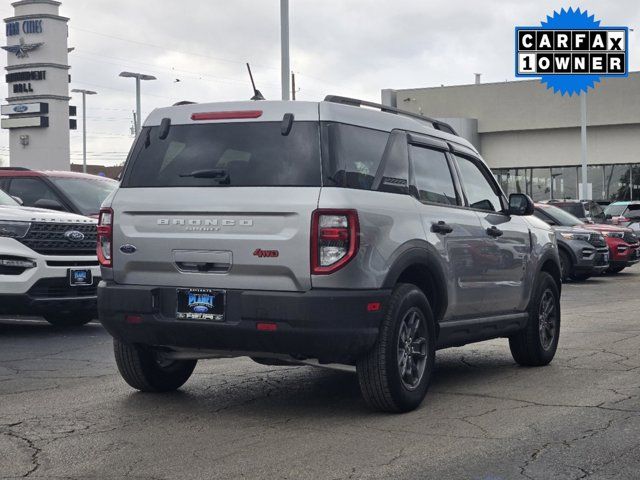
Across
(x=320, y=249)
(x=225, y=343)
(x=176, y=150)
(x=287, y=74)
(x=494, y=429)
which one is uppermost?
(x=287, y=74)

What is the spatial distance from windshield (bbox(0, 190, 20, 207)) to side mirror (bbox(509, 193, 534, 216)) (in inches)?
233

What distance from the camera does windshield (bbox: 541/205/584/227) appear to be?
2167cm

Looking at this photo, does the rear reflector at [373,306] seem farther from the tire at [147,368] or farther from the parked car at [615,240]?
the parked car at [615,240]

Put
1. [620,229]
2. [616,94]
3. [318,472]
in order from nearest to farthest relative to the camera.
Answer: [318,472], [620,229], [616,94]

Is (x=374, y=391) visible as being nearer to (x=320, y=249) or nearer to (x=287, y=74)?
(x=320, y=249)

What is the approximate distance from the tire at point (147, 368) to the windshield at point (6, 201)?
16.2 feet

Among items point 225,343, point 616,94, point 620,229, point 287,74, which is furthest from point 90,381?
point 616,94

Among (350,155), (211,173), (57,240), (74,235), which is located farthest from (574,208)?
(211,173)

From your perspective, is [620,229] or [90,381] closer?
[90,381]

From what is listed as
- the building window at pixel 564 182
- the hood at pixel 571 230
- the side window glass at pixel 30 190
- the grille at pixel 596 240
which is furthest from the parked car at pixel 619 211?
the building window at pixel 564 182

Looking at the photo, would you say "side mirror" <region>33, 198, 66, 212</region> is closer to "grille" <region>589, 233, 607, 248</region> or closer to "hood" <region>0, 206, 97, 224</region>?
"hood" <region>0, 206, 97, 224</region>

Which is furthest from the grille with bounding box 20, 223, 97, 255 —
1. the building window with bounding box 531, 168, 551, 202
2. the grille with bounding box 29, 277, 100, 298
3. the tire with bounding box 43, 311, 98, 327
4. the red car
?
the building window with bounding box 531, 168, 551, 202

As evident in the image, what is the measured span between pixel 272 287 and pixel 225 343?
1.58ft

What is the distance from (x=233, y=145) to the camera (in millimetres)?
6645
